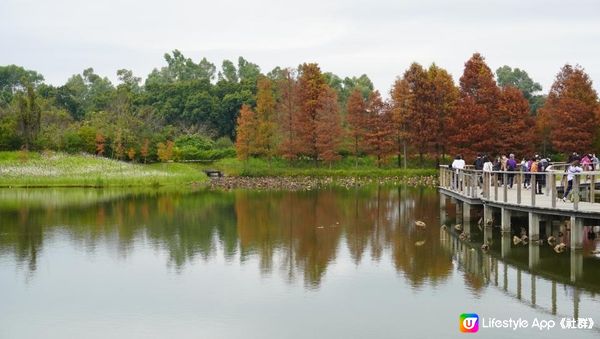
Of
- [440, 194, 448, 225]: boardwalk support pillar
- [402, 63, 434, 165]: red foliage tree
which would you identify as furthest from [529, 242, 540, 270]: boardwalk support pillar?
[402, 63, 434, 165]: red foliage tree

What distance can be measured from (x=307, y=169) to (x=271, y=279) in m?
44.0

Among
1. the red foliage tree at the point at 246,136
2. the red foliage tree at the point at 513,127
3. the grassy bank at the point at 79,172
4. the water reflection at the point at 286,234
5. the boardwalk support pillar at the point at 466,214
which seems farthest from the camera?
the red foliage tree at the point at 246,136

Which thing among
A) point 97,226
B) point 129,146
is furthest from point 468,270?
point 129,146

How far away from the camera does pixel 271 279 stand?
771 inches

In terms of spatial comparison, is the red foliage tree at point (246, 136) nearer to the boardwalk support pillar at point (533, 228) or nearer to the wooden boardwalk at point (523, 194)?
the wooden boardwalk at point (523, 194)

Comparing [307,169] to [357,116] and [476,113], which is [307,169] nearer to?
[357,116]

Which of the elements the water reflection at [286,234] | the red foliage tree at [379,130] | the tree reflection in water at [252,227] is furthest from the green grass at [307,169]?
the water reflection at [286,234]

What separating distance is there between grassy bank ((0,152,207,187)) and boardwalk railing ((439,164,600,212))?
1185 inches

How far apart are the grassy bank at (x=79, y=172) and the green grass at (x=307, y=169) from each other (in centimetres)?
446

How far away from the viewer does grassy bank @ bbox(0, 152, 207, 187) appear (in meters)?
55.6

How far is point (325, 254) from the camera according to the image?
23.3m

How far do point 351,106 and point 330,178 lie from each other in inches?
325

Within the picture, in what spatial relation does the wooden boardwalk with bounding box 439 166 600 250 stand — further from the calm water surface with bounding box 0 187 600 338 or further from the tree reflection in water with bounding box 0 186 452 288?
the tree reflection in water with bounding box 0 186 452 288

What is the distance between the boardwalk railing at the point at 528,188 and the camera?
21.8 m
